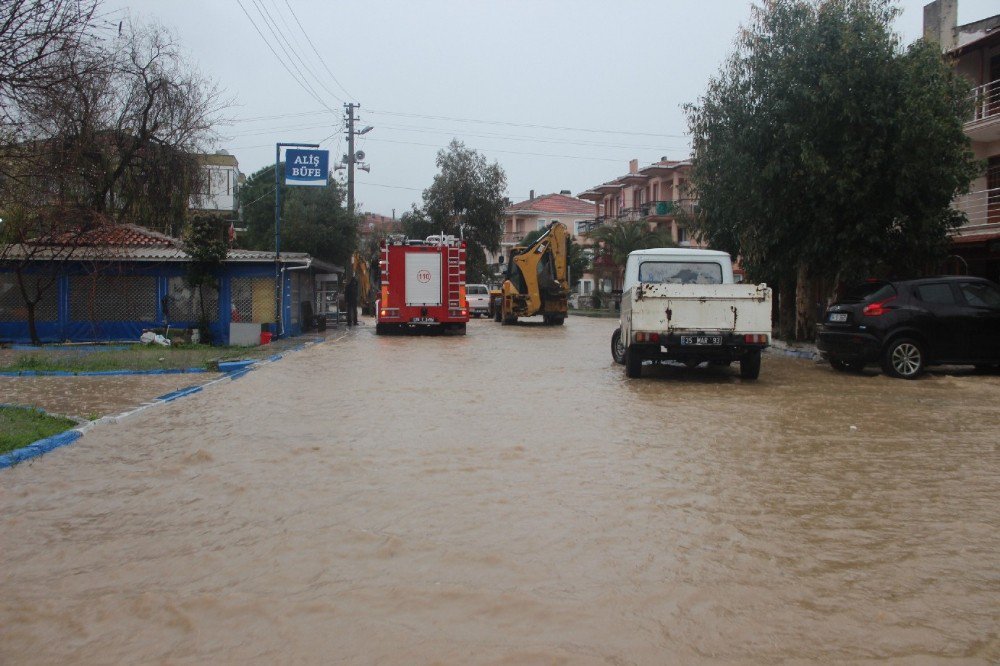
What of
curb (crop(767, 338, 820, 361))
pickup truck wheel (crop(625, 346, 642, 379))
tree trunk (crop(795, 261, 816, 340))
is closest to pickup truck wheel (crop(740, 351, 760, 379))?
pickup truck wheel (crop(625, 346, 642, 379))

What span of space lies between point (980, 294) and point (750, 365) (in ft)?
13.1

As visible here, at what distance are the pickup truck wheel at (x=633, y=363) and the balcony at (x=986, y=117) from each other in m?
13.4

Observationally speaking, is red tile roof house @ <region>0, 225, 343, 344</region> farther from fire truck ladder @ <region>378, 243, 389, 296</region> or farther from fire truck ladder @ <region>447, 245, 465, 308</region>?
fire truck ladder @ <region>447, 245, 465, 308</region>

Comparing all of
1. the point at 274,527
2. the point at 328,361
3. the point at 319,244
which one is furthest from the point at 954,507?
the point at 319,244

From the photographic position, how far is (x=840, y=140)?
1733cm

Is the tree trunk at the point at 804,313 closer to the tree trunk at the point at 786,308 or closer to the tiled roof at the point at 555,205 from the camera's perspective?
the tree trunk at the point at 786,308

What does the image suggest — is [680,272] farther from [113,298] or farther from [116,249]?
[113,298]

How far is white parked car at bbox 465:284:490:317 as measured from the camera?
45000 millimetres

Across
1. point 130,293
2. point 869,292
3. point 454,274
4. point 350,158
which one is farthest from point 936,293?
point 350,158

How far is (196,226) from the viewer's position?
855 inches

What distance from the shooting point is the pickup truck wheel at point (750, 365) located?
1416 centimetres

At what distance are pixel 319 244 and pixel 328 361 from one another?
28217 millimetres

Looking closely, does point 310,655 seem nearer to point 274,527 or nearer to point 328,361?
point 274,527

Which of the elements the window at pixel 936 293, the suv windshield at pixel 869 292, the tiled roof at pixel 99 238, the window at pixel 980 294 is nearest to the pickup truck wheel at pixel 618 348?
the suv windshield at pixel 869 292
